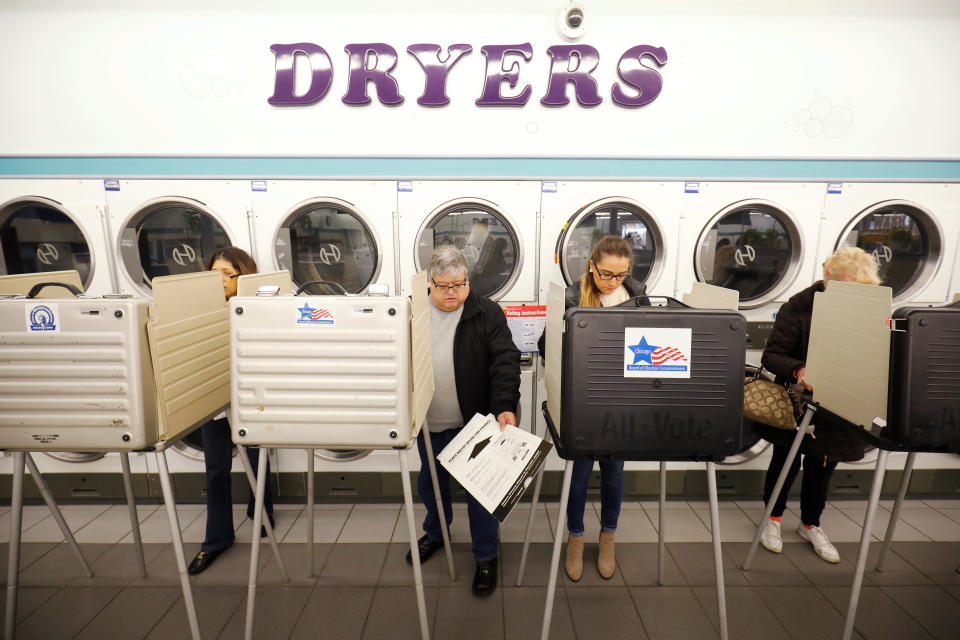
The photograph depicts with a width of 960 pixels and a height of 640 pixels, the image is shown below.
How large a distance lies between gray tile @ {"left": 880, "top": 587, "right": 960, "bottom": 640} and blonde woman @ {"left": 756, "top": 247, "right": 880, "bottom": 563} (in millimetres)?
272

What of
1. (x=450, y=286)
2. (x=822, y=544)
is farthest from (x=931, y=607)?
(x=450, y=286)

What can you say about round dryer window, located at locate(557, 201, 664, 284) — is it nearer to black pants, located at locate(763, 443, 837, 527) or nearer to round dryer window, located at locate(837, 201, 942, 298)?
round dryer window, located at locate(837, 201, 942, 298)

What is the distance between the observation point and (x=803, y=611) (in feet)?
6.48

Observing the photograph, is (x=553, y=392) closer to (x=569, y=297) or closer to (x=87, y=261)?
(x=569, y=297)

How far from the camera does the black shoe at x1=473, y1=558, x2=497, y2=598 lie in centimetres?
204

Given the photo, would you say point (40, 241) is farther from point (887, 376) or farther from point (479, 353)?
point (887, 376)

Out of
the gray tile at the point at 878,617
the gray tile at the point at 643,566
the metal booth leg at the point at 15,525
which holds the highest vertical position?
the metal booth leg at the point at 15,525

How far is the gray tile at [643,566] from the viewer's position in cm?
215

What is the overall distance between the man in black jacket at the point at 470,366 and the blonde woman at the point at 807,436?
1.43 meters

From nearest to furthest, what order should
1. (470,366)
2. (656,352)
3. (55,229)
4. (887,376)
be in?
(656,352)
(887,376)
(470,366)
(55,229)

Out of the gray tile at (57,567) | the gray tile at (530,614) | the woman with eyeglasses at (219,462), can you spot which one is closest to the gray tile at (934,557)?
the gray tile at (530,614)

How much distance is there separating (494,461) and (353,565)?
1306 mm

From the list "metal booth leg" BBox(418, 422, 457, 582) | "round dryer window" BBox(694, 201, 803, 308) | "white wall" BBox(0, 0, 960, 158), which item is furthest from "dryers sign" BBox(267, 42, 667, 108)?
"metal booth leg" BBox(418, 422, 457, 582)

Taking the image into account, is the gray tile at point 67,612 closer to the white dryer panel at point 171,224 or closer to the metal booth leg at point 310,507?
the metal booth leg at point 310,507
